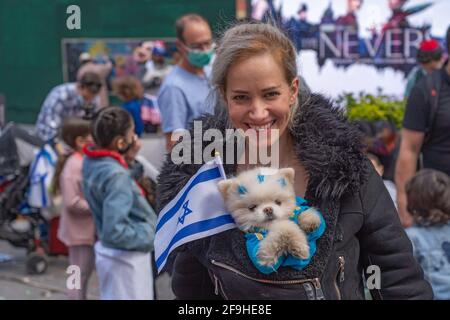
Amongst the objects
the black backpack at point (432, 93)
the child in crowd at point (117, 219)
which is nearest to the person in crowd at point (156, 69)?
the child in crowd at point (117, 219)

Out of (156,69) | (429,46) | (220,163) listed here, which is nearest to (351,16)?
(429,46)

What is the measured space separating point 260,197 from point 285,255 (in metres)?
0.18

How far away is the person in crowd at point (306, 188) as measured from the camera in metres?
2.49

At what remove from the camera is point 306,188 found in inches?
103

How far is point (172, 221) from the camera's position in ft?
8.89

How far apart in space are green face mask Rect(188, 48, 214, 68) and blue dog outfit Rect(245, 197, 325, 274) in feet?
10.6

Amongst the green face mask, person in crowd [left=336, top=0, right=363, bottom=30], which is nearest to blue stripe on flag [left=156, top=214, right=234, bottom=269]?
the green face mask

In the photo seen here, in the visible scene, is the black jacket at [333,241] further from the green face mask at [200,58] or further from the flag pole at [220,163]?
the green face mask at [200,58]

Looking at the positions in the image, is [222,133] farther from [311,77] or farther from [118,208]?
[311,77]

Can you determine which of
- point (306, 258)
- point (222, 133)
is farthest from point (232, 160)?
point (306, 258)

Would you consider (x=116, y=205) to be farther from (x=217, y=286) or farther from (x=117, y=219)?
(x=217, y=286)

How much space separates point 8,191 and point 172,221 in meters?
5.59

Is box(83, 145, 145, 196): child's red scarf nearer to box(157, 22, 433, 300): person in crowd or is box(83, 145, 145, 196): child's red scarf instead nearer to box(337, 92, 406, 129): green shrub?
box(337, 92, 406, 129): green shrub

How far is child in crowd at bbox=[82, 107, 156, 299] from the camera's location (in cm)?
511
